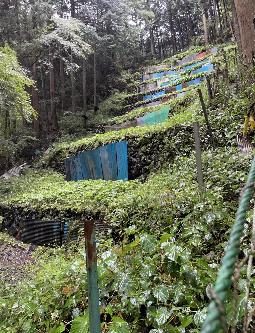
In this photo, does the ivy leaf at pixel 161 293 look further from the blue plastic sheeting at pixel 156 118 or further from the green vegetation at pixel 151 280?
the blue plastic sheeting at pixel 156 118

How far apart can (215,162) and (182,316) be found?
4.80 meters

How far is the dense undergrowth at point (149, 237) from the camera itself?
278 cm

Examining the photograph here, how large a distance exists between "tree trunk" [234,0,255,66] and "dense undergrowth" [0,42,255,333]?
95cm

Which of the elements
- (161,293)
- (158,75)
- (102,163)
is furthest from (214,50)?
(161,293)

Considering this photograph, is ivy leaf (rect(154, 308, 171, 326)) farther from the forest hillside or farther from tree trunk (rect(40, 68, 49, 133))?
tree trunk (rect(40, 68, 49, 133))

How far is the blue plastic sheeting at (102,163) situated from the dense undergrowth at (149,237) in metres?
0.34

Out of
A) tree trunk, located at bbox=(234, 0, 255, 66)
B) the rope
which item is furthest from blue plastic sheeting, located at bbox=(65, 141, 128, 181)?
the rope

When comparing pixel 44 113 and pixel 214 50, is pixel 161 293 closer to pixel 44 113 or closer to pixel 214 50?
pixel 44 113

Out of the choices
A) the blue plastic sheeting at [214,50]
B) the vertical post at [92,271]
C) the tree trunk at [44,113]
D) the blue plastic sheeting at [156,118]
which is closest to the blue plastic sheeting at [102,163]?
the blue plastic sheeting at [156,118]

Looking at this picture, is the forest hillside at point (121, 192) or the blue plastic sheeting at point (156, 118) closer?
the forest hillside at point (121, 192)

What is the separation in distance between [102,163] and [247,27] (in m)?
6.22

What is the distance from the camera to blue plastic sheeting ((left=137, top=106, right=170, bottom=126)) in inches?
562

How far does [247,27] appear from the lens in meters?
8.16

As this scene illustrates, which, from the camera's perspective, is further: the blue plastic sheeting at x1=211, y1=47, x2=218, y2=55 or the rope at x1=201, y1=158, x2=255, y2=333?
the blue plastic sheeting at x1=211, y1=47, x2=218, y2=55
